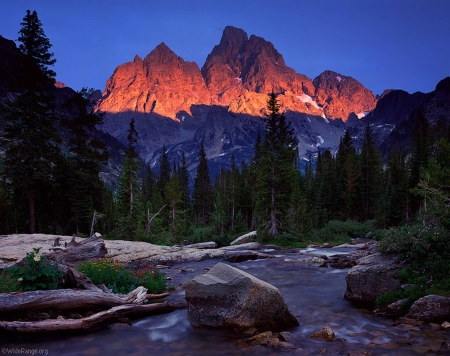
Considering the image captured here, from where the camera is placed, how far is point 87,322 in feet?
27.9

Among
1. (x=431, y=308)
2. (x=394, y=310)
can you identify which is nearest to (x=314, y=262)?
(x=394, y=310)

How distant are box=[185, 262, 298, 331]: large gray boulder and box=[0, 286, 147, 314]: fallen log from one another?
2.49 meters

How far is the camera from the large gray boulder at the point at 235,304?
28.8 feet

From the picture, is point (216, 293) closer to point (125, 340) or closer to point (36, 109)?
point (125, 340)

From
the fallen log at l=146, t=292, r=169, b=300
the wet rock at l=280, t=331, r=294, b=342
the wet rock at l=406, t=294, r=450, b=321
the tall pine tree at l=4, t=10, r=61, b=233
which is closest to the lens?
the wet rock at l=280, t=331, r=294, b=342

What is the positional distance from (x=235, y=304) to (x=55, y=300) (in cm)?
481

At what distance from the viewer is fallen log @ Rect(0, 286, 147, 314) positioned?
8005mm

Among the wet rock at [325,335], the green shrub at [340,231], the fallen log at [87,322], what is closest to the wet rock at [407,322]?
the wet rock at [325,335]

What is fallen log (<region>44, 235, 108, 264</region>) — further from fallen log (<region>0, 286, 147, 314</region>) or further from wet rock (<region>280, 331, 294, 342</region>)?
wet rock (<region>280, 331, 294, 342</region>)

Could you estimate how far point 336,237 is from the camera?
39.3 meters

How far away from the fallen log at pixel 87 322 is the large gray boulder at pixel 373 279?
7.17 meters

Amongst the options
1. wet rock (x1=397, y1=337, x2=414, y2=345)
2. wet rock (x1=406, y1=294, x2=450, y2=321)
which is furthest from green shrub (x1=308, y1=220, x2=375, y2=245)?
wet rock (x1=397, y1=337, x2=414, y2=345)

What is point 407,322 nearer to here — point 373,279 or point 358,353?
point 373,279

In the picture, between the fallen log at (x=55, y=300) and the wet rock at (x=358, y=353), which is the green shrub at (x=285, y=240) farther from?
the wet rock at (x=358, y=353)
